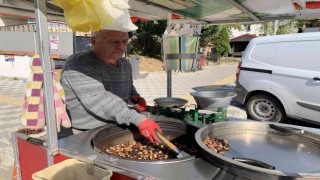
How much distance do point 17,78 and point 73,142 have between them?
41.6 feet

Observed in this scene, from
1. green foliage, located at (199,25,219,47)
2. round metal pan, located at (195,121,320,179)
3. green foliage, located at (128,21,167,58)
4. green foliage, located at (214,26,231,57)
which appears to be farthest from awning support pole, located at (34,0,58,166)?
green foliage, located at (214,26,231,57)

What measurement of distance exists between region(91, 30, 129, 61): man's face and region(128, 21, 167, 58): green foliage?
17.3 meters

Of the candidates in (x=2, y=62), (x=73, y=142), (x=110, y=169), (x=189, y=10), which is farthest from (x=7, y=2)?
(x=2, y=62)

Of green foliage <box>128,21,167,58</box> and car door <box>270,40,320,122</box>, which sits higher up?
green foliage <box>128,21,167,58</box>

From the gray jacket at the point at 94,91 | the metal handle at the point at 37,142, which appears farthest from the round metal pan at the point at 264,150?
the metal handle at the point at 37,142

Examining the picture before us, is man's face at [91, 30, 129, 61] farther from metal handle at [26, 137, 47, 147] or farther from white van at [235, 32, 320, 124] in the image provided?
white van at [235, 32, 320, 124]

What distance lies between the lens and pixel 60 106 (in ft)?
5.97

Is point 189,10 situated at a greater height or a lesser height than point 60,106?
greater

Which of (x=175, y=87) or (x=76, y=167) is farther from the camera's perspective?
(x=175, y=87)

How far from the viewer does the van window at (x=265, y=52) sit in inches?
205

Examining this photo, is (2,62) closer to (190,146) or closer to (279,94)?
(279,94)

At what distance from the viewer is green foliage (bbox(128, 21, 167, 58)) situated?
19.2 meters

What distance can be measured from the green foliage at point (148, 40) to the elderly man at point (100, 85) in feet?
56.6

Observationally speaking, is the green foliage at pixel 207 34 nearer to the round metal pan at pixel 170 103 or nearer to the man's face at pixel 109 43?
the round metal pan at pixel 170 103
